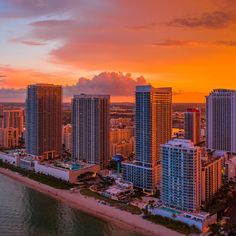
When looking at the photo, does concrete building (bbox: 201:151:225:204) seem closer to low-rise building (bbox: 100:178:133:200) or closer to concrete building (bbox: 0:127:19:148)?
low-rise building (bbox: 100:178:133:200)

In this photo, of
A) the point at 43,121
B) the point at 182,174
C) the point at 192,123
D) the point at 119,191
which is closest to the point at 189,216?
the point at 182,174

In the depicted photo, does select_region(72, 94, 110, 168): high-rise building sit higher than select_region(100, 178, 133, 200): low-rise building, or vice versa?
select_region(72, 94, 110, 168): high-rise building

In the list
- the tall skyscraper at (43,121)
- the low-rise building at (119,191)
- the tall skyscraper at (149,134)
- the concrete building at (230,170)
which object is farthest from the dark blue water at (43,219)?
the concrete building at (230,170)

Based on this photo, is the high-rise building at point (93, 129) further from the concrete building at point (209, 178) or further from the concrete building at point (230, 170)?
the concrete building at point (209, 178)

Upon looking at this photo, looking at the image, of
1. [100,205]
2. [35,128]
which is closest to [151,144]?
[100,205]

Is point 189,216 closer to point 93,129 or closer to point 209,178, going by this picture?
point 209,178

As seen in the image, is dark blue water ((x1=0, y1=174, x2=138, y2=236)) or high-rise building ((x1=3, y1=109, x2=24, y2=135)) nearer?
dark blue water ((x1=0, y1=174, x2=138, y2=236))

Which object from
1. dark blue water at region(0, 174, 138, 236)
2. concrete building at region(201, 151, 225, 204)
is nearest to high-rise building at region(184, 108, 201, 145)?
concrete building at region(201, 151, 225, 204)

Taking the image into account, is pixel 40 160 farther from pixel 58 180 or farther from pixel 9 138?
pixel 9 138
